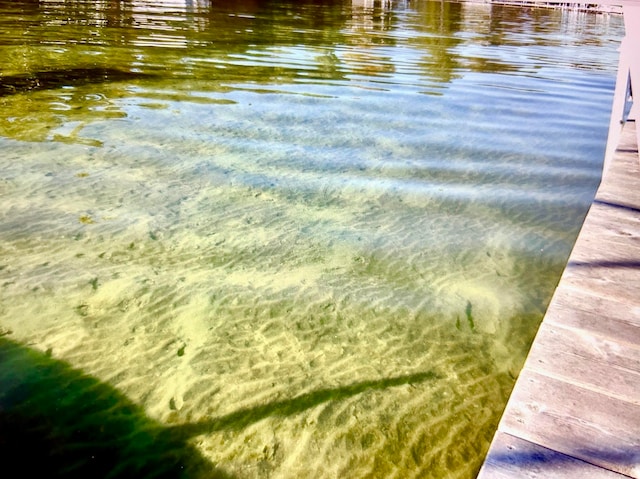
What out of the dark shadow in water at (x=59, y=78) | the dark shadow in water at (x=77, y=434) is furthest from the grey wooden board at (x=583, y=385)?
the dark shadow in water at (x=59, y=78)

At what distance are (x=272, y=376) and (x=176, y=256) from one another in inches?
58.5

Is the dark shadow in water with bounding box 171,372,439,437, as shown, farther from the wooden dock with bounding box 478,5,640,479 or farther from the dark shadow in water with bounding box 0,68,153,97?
the dark shadow in water with bounding box 0,68,153,97

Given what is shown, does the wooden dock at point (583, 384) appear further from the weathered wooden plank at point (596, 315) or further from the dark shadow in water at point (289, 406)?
the dark shadow in water at point (289, 406)

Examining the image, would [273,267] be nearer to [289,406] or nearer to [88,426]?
[289,406]

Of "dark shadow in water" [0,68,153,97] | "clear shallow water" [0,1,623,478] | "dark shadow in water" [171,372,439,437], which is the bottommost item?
"dark shadow in water" [171,372,439,437]

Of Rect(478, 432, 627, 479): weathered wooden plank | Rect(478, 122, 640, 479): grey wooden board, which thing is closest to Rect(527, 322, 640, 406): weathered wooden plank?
Rect(478, 122, 640, 479): grey wooden board

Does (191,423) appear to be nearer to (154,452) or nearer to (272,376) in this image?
(154,452)

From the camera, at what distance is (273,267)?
3.83 metres

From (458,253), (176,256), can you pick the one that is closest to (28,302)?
(176,256)

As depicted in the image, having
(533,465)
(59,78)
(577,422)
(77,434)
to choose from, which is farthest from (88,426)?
(59,78)

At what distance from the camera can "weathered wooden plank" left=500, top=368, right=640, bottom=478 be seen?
6.03ft

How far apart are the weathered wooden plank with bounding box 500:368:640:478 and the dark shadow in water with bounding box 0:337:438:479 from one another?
812 mm

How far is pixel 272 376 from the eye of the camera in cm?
279

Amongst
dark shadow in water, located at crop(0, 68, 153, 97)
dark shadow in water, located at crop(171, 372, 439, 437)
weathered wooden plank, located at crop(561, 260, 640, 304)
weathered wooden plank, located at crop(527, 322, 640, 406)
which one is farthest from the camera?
dark shadow in water, located at crop(0, 68, 153, 97)
